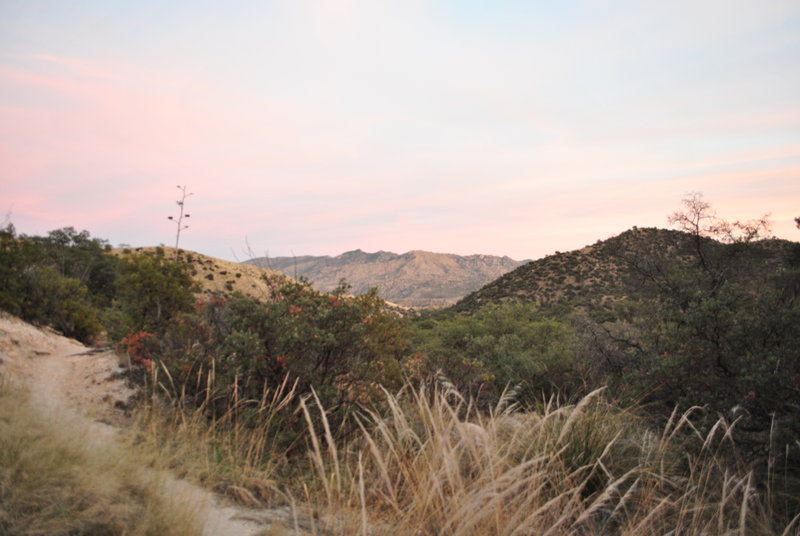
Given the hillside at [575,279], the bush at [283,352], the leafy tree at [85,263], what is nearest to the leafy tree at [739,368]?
the bush at [283,352]

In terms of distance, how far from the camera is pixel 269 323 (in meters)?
6.52

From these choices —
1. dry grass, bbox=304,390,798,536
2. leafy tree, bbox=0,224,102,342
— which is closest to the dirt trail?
dry grass, bbox=304,390,798,536

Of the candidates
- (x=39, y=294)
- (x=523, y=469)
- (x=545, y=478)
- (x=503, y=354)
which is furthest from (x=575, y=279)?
(x=523, y=469)

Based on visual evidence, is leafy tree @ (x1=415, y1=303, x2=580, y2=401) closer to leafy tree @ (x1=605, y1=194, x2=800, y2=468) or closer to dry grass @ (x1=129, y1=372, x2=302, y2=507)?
leafy tree @ (x1=605, y1=194, x2=800, y2=468)

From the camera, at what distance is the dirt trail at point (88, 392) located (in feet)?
11.7

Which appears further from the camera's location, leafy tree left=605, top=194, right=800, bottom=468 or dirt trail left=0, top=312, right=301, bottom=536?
leafy tree left=605, top=194, right=800, bottom=468

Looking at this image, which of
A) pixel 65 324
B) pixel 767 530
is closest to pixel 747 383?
pixel 767 530

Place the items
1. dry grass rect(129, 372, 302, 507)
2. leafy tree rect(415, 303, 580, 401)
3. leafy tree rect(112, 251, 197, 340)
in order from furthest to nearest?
1. leafy tree rect(112, 251, 197, 340)
2. leafy tree rect(415, 303, 580, 401)
3. dry grass rect(129, 372, 302, 507)

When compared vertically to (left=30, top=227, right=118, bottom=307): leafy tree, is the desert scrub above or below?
below

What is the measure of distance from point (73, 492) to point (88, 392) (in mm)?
7916

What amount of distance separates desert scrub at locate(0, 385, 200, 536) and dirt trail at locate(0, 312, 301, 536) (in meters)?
0.23

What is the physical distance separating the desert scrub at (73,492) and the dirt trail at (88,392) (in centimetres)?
23

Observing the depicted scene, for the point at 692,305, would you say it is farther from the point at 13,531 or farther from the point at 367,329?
the point at 13,531

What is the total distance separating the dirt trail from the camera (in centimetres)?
357
